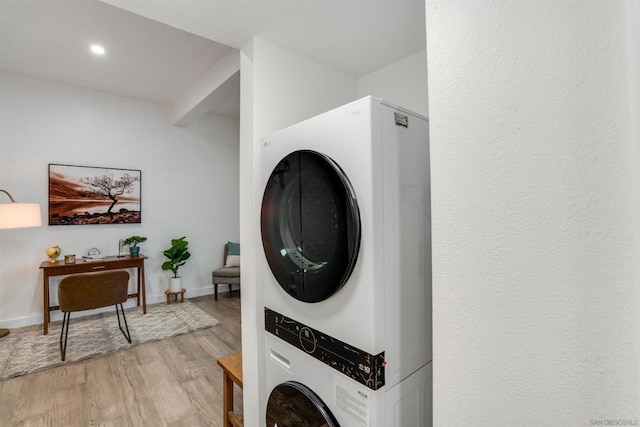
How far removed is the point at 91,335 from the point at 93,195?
5.77 ft

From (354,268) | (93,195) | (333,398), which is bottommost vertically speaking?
(333,398)

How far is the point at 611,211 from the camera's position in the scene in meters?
0.49

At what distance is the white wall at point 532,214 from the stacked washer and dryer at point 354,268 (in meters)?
0.24

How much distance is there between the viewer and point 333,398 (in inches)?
40.7

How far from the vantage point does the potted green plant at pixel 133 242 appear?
3891 mm

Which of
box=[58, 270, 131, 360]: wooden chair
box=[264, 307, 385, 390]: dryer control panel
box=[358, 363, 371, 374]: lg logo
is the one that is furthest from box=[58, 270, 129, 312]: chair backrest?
box=[358, 363, 371, 374]: lg logo

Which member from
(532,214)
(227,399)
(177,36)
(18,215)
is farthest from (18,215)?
(532,214)

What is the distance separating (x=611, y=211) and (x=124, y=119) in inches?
193

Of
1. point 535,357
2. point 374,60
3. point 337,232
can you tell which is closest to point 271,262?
point 337,232

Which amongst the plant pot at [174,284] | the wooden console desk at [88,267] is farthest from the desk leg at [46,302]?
the plant pot at [174,284]

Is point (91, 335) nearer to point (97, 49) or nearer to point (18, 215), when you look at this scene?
point (18, 215)

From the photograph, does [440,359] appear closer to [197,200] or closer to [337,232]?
[337,232]

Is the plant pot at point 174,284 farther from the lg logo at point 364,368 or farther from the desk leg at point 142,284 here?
the lg logo at point 364,368

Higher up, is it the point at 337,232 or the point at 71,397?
the point at 337,232
